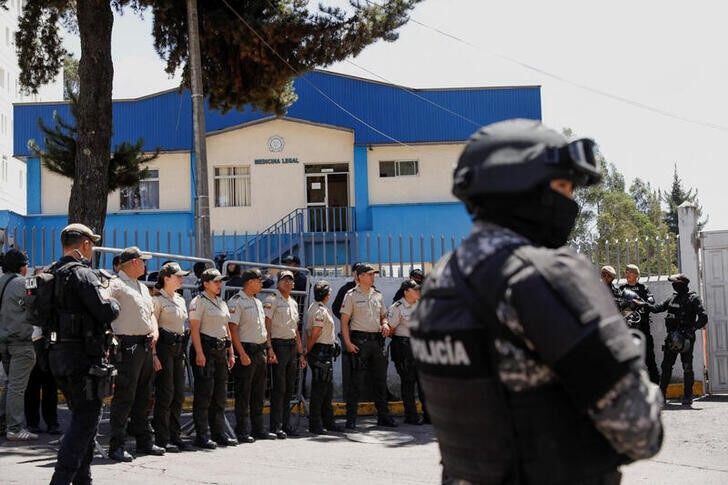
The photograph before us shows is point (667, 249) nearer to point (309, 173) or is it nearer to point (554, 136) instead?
point (554, 136)

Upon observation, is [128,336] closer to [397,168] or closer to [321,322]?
[321,322]

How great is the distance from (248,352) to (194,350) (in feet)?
2.72

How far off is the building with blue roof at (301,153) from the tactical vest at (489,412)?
24.3 meters

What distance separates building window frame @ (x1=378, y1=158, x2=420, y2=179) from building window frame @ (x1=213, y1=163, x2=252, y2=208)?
4.24 metres

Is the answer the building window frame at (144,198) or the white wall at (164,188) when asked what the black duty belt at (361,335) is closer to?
the white wall at (164,188)

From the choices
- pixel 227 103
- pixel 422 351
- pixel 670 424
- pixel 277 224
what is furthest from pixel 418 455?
pixel 277 224

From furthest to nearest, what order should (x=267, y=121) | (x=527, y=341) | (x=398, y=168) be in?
(x=398, y=168) → (x=267, y=121) → (x=527, y=341)

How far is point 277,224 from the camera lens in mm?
26234

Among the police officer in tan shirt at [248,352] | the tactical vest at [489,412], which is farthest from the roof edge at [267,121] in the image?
the tactical vest at [489,412]

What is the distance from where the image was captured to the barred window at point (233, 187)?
27.6m

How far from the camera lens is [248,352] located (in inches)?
406

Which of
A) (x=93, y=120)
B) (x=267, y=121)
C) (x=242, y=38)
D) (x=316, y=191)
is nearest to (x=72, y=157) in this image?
(x=93, y=120)

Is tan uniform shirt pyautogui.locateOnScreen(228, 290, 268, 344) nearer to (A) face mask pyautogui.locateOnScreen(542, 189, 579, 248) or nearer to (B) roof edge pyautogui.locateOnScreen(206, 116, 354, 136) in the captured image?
(A) face mask pyautogui.locateOnScreen(542, 189, 579, 248)

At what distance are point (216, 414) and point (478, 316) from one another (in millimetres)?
Answer: 8004
